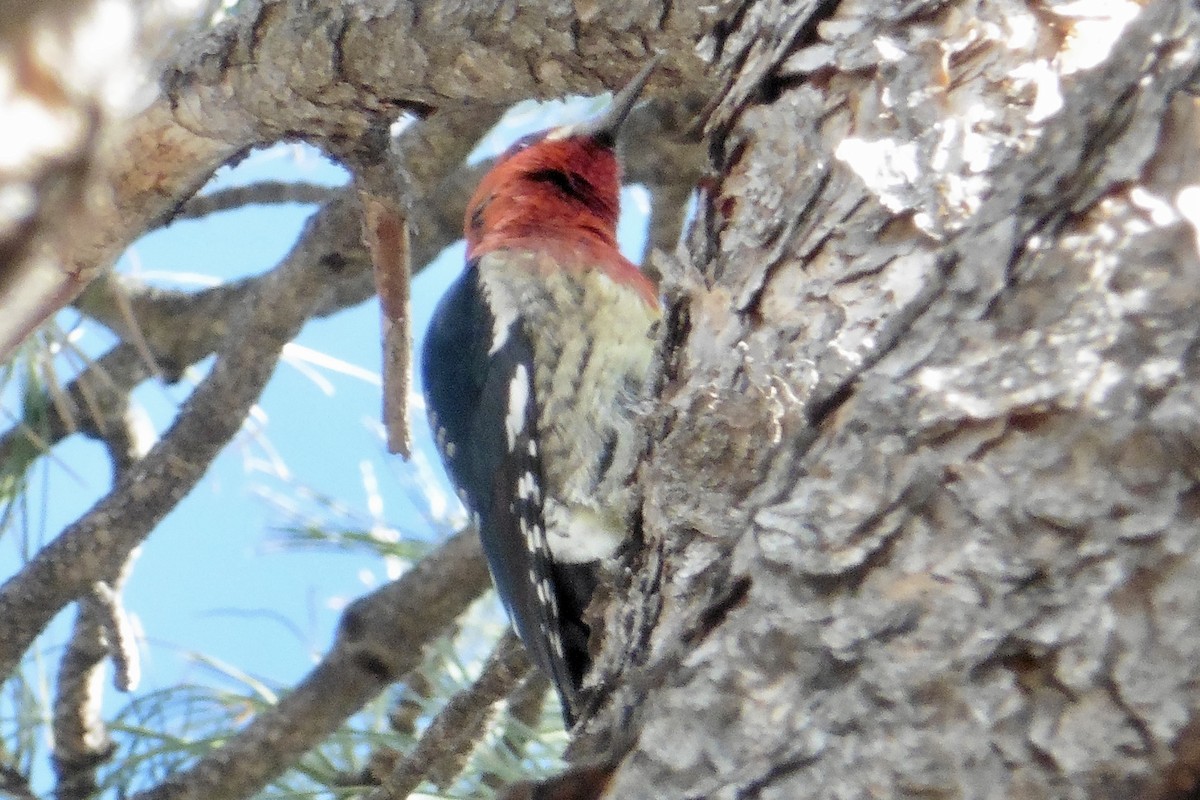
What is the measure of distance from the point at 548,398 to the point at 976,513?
3.59 ft

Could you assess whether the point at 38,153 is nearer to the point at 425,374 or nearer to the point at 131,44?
the point at 131,44

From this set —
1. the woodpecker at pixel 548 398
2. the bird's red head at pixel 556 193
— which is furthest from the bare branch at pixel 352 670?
the bird's red head at pixel 556 193

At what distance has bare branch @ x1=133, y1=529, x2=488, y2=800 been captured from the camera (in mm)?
1650

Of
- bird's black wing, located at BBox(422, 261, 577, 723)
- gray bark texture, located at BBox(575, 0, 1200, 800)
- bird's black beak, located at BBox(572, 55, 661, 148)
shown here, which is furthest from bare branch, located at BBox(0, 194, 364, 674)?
gray bark texture, located at BBox(575, 0, 1200, 800)

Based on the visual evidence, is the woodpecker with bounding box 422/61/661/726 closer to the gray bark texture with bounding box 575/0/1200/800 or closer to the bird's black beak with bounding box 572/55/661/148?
the bird's black beak with bounding box 572/55/661/148

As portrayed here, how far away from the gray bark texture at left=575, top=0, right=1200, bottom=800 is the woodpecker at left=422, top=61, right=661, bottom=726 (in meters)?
0.73

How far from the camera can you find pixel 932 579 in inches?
23.0

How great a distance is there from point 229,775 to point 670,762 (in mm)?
1195

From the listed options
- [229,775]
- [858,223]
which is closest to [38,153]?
[858,223]

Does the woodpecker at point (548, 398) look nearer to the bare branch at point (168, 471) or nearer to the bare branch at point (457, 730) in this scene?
the bare branch at point (457, 730)

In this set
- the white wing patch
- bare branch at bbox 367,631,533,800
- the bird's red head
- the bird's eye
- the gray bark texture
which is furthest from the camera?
the bird's eye

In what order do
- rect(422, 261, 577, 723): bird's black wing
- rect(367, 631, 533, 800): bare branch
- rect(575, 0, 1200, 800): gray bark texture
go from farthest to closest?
rect(422, 261, 577, 723): bird's black wing, rect(367, 631, 533, 800): bare branch, rect(575, 0, 1200, 800): gray bark texture

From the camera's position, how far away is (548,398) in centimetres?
165

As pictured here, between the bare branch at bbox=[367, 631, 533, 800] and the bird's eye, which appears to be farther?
the bird's eye
